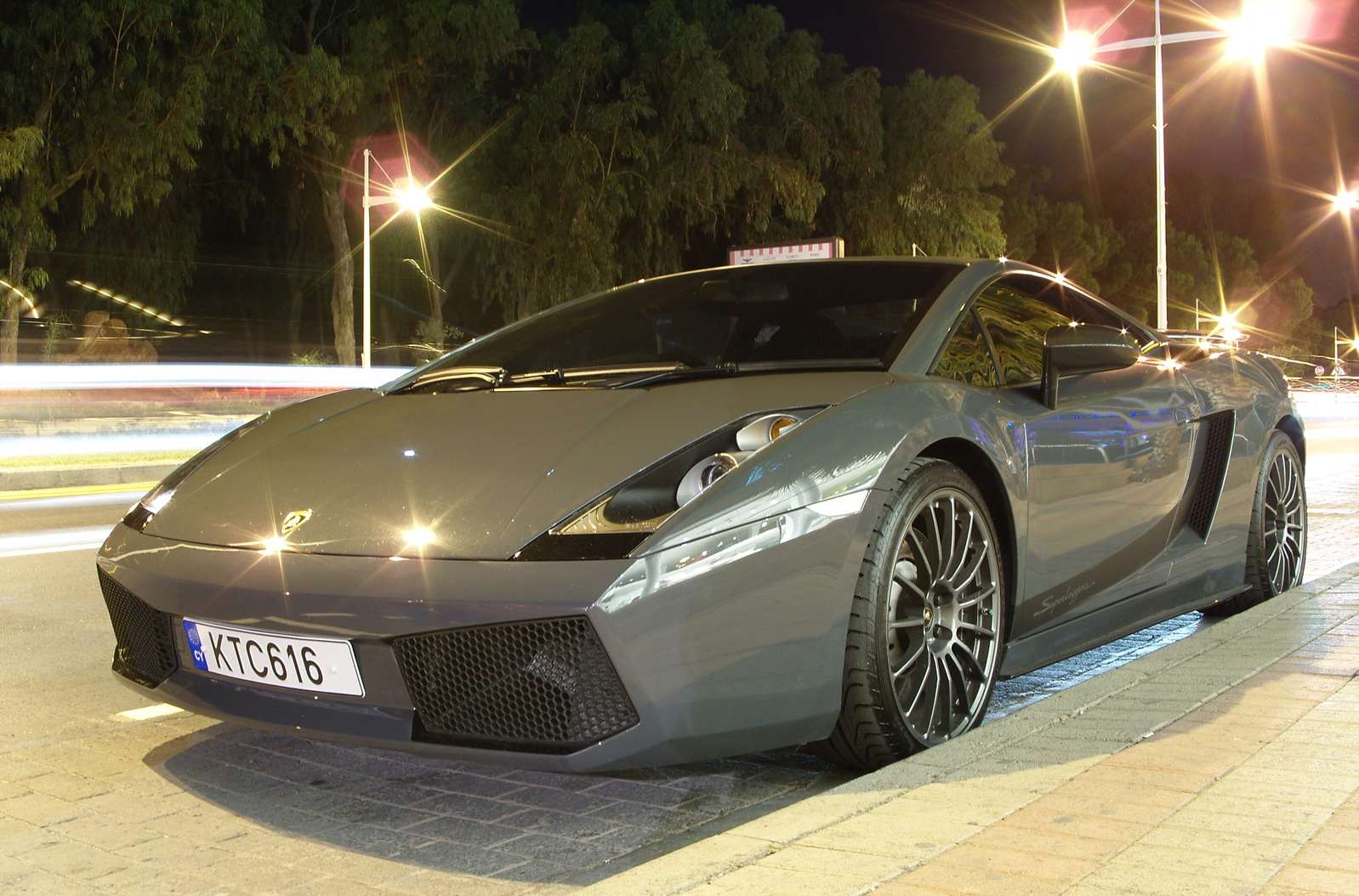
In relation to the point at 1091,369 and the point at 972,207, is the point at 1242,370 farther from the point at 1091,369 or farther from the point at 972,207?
the point at 972,207

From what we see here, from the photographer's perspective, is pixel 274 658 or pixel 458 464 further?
pixel 458 464

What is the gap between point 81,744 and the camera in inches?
140

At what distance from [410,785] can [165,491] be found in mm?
971

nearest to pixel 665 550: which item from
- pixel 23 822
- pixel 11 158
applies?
pixel 23 822

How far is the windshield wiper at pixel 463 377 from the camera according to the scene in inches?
147

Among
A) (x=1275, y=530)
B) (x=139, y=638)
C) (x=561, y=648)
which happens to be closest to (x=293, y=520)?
(x=139, y=638)

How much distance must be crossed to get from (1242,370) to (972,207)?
43.4 meters

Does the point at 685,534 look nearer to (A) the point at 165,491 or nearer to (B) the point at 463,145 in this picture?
(A) the point at 165,491

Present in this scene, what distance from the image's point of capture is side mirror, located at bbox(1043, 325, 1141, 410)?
363 centimetres

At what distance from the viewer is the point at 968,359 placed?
142 inches

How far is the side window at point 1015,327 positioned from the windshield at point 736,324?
171mm

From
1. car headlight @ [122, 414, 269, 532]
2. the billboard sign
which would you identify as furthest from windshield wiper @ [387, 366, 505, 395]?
the billboard sign

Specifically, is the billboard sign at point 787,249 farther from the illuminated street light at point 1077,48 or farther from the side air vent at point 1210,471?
the side air vent at point 1210,471

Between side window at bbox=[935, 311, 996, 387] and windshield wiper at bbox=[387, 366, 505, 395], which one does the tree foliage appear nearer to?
windshield wiper at bbox=[387, 366, 505, 395]
